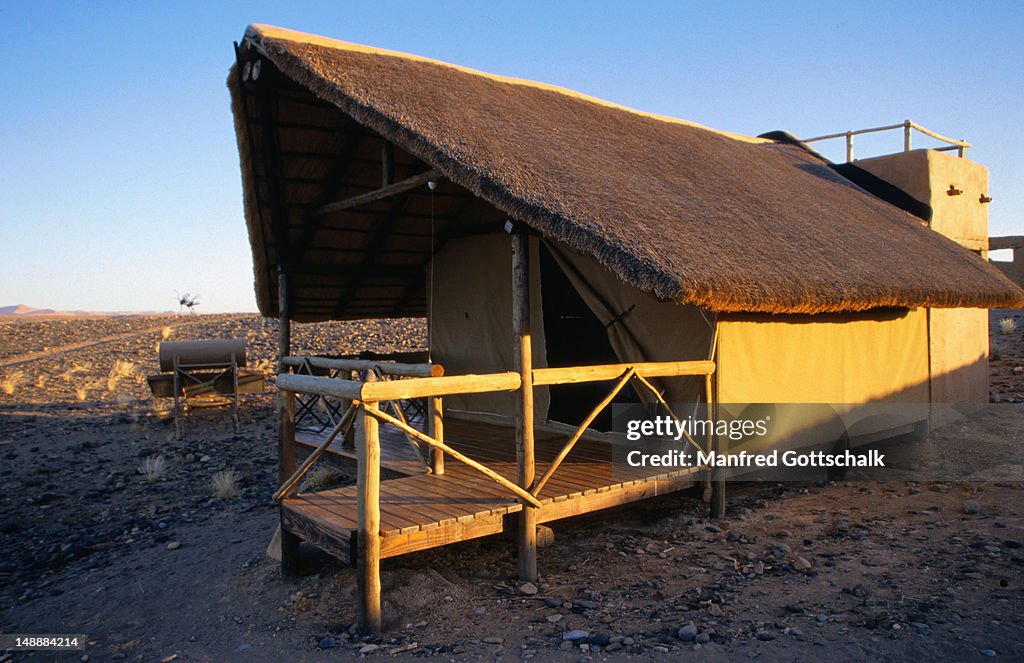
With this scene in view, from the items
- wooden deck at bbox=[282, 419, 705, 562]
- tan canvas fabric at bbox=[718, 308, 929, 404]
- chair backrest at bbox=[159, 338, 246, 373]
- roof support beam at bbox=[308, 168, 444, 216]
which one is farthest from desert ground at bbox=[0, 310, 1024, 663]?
chair backrest at bbox=[159, 338, 246, 373]

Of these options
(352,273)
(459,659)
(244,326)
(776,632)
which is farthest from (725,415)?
(244,326)

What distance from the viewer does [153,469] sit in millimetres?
9297

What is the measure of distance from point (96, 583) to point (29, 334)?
2766cm

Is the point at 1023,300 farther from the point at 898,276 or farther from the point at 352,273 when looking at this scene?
the point at 352,273

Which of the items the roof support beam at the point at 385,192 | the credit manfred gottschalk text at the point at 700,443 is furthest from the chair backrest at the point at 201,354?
the credit manfred gottschalk text at the point at 700,443

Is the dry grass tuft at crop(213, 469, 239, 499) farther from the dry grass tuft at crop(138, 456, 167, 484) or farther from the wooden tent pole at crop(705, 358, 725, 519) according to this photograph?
the wooden tent pole at crop(705, 358, 725, 519)

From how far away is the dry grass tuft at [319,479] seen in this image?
841 centimetres

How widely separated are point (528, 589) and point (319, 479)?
431cm

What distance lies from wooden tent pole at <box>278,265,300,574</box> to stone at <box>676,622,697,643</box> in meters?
2.81

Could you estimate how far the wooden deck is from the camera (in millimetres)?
4555

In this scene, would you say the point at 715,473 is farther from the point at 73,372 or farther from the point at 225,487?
the point at 73,372

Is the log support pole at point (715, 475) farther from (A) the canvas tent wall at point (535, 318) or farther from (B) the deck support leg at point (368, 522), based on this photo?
(B) the deck support leg at point (368, 522)

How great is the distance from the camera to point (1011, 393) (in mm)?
11734

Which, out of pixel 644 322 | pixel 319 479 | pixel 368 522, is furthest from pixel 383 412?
pixel 319 479
